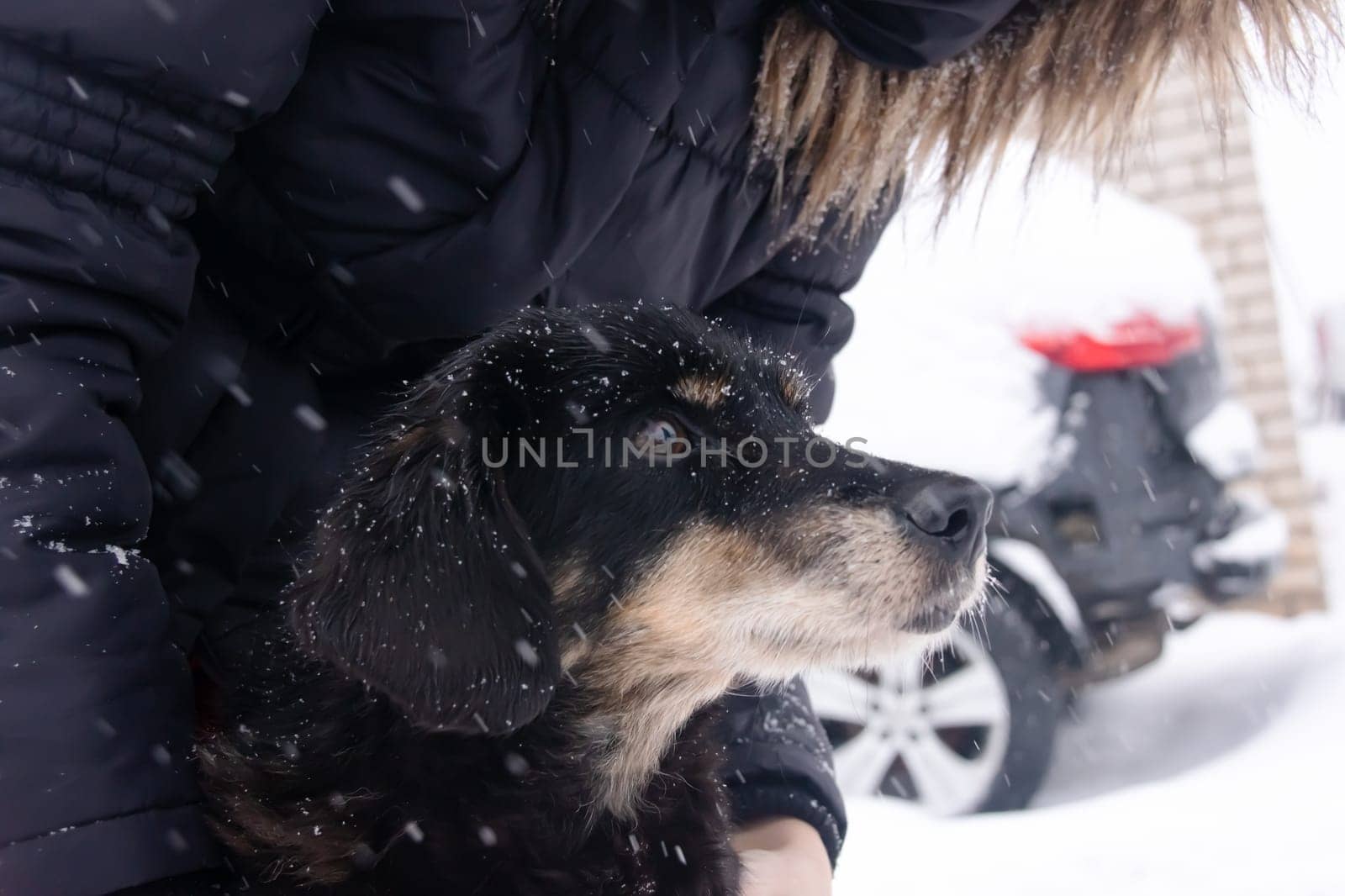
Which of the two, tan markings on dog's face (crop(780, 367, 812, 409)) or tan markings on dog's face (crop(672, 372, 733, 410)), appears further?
tan markings on dog's face (crop(780, 367, 812, 409))

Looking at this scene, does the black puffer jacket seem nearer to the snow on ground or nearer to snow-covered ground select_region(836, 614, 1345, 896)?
snow-covered ground select_region(836, 614, 1345, 896)

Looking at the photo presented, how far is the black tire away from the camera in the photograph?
15.0ft

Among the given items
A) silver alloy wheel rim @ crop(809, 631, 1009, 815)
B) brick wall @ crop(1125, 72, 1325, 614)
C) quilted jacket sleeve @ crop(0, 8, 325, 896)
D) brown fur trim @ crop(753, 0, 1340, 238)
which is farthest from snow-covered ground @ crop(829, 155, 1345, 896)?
quilted jacket sleeve @ crop(0, 8, 325, 896)

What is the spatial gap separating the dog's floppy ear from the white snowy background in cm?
156

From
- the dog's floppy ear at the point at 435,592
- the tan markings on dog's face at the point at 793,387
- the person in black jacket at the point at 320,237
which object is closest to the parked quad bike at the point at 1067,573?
the person in black jacket at the point at 320,237

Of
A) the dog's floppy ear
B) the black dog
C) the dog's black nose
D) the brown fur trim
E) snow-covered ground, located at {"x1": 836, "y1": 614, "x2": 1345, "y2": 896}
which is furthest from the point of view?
snow-covered ground, located at {"x1": 836, "y1": 614, "x2": 1345, "y2": 896}

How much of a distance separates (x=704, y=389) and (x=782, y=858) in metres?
1.00

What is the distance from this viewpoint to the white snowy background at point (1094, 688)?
3984 mm

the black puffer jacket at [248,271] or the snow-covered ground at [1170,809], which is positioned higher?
the black puffer jacket at [248,271]

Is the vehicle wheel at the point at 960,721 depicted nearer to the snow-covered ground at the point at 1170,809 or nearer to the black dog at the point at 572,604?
the snow-covered ground at the point at 1170,809

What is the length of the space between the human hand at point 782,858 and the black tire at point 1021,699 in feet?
7.49

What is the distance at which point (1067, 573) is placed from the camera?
15.4ft

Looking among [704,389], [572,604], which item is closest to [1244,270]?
[704,389]

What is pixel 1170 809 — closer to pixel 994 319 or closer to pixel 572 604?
pixel 994 319
